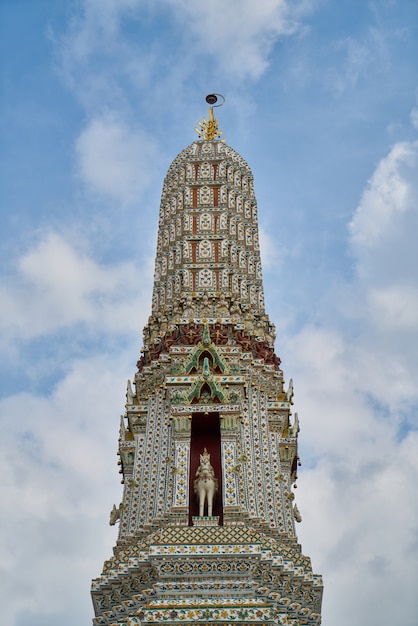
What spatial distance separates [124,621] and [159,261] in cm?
1324

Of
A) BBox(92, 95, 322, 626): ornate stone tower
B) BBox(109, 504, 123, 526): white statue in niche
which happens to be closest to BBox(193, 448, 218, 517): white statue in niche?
BBox(92, 95, 322, 626): ornate stone tower

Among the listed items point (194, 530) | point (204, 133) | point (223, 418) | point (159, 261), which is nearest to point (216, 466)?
point (223, 418)

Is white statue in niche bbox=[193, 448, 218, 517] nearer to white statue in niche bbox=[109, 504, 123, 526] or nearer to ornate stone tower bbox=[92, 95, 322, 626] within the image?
ornate stone tower bbox=[92, 95, 322, 626]

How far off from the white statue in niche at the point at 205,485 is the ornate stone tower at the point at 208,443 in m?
0.03

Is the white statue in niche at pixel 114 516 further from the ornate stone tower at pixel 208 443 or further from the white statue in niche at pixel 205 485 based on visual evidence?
the white statue in niche at pixel 205 485

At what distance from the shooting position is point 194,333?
1039 inches

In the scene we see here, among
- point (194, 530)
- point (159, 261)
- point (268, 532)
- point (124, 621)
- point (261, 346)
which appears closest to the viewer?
point (124, 621)

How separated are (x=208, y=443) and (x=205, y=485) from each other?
190 cm

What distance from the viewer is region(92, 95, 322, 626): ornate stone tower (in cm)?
1977

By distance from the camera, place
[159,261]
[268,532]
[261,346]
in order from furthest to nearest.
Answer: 1. [159,261]
2. [261,346]
3. [268,532]

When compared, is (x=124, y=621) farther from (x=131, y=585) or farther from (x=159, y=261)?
(x=159, y=261)

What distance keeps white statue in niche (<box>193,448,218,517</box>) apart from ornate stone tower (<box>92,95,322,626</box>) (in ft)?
0.11

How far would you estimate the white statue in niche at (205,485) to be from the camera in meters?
22.0

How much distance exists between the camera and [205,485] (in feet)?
72.9
